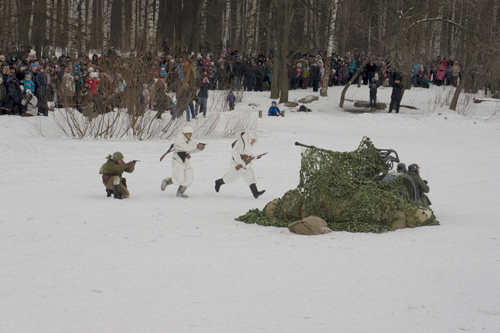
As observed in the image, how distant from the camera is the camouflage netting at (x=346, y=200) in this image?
8.21 metres

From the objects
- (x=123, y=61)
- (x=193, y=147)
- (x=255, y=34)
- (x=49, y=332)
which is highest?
(x=255, y=34)

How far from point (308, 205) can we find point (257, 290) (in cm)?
300

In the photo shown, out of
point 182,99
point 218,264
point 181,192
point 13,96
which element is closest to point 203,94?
point 182,99

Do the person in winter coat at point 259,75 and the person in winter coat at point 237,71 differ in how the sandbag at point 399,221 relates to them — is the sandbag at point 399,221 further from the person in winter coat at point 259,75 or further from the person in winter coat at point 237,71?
the person in winter coat at point 259,75

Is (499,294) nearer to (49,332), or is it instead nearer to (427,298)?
(427,298)

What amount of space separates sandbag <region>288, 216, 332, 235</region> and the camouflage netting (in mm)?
271

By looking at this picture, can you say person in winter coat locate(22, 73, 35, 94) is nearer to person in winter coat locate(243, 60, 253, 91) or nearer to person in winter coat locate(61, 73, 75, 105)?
person in winter coat locate(61, 73, 75, 105)

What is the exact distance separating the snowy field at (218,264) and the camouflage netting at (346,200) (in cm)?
28

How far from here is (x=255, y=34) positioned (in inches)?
1538

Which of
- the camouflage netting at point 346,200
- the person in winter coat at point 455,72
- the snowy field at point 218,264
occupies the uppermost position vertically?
the person in winter coat at point 455,72

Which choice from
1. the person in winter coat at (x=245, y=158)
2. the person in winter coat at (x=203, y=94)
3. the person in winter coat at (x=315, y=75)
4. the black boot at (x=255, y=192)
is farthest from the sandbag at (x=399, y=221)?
the person in winter coat at (x=315, y=75)

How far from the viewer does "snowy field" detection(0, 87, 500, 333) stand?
4.94 metres

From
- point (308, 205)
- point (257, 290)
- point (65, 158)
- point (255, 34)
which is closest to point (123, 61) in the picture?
point (65, 158)

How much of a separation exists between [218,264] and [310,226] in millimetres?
1860
